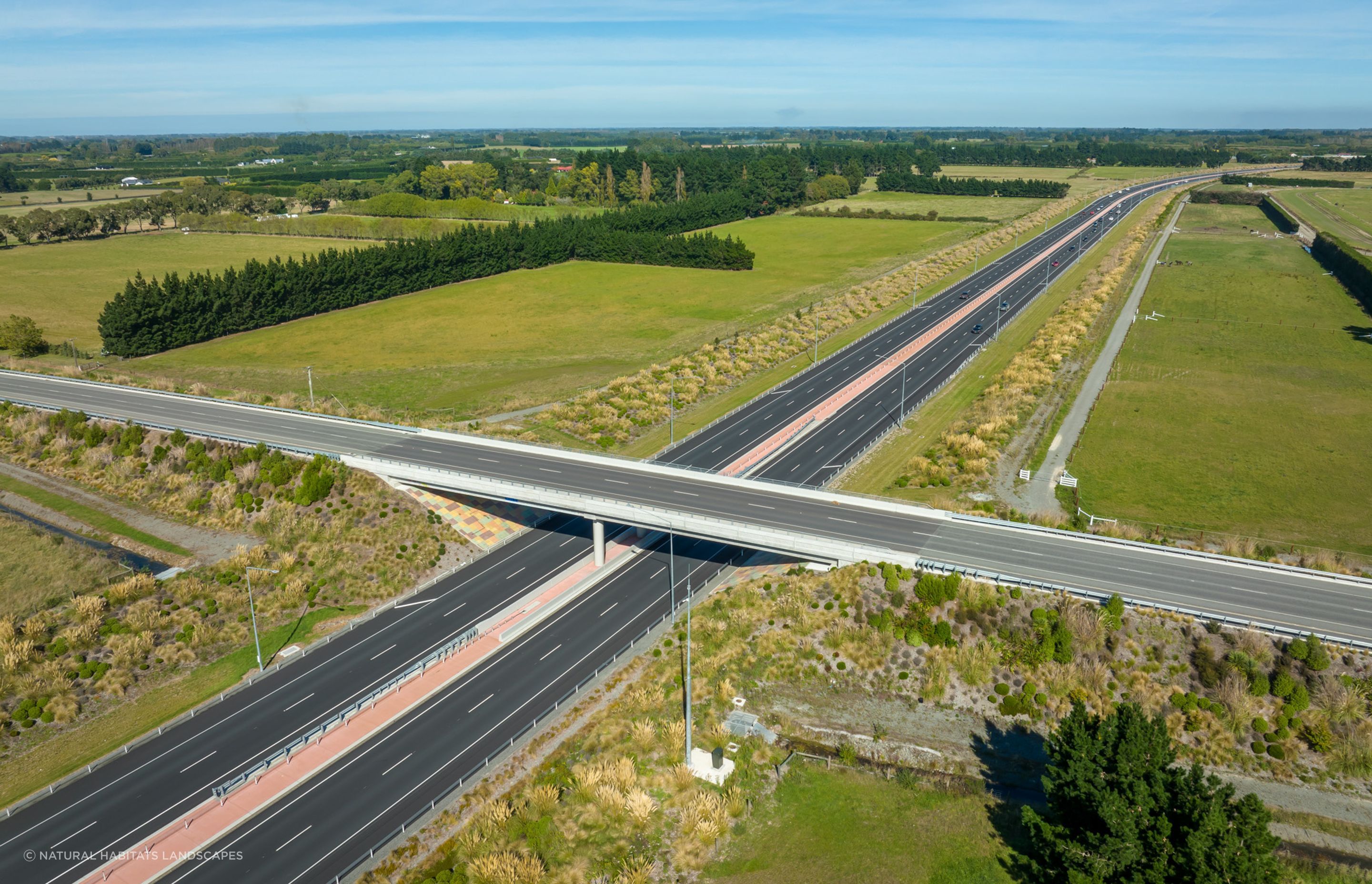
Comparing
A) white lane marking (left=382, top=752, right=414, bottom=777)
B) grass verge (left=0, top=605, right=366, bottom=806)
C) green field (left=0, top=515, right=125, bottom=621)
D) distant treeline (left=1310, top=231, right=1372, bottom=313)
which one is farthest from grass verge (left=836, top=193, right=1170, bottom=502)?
green field (left=0, top=515, right=125, bottom=621)

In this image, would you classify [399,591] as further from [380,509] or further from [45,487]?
[45,487]

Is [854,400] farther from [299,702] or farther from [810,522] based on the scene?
[299,702]

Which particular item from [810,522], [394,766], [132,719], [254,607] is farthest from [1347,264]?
[132,719]

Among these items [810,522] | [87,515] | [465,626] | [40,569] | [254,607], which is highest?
[810,522]

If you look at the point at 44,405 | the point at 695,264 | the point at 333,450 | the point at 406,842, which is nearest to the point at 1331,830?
the point at 406,842

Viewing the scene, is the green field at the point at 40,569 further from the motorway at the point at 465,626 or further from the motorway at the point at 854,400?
the motorway at the point at 854,400
